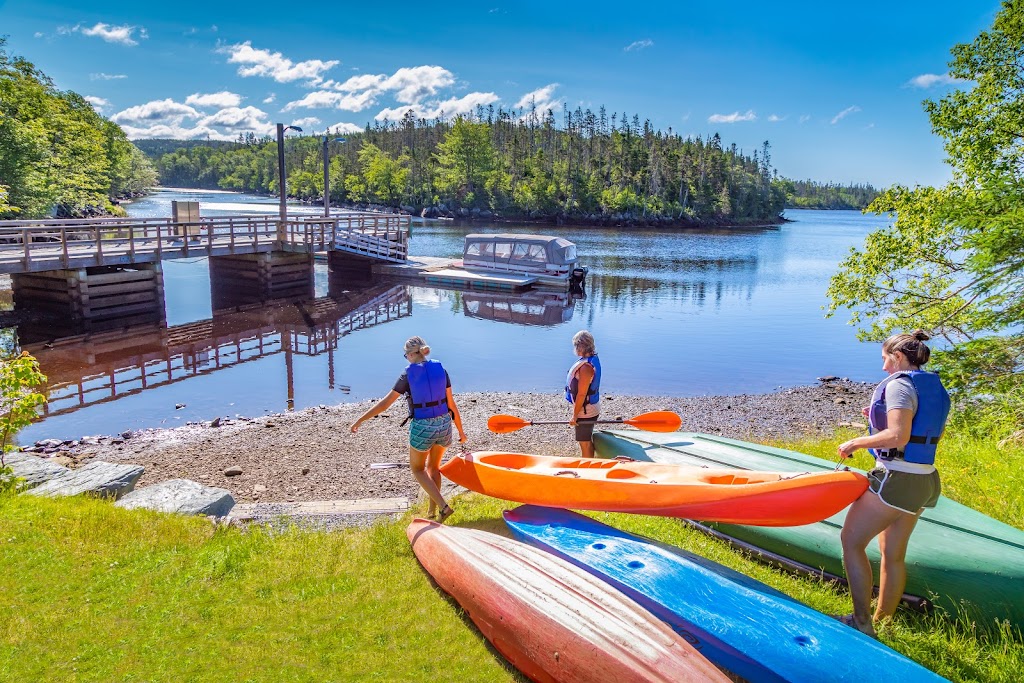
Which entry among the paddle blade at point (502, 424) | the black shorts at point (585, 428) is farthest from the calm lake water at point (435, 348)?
the black shorts at point (585, 428)

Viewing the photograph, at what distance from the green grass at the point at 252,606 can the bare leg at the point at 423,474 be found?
1.13 feet

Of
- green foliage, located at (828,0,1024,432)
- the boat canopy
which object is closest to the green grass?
green foliage, located at (828,0,1024,432)

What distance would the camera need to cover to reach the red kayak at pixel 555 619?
377 cm

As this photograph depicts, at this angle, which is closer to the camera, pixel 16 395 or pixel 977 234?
pixel 16 395

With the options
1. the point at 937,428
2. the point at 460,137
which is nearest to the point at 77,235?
the point at 937,428

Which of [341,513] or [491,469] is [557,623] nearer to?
[491,469]

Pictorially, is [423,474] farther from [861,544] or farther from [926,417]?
[926,417]

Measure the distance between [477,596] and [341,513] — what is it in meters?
2.83

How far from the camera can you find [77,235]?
80.4 feet

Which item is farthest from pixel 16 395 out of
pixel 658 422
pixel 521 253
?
pixel 521 253

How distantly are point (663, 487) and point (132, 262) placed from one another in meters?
22.3

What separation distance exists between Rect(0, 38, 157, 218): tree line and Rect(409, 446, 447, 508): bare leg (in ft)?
66.2

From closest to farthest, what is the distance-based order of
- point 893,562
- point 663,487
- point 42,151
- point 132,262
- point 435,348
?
point 893,562 < point 663,487 < point 435,348 < point 132,262 < point 42,151

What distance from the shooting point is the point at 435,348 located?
2136 centimetres
